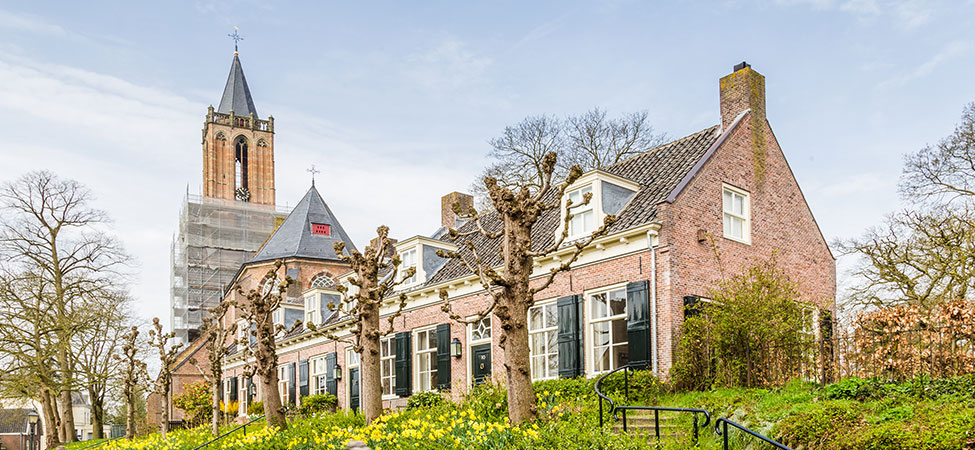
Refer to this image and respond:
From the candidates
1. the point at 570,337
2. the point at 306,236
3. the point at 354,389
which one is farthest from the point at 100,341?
the point at 570,337

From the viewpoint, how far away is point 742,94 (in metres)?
19.2

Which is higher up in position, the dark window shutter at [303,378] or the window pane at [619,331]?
the window pane at [619,331]

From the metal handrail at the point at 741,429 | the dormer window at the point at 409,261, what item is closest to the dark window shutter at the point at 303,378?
the dormer window at the point at 409,261

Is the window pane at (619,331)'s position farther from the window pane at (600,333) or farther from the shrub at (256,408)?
the shrub at (256,408)

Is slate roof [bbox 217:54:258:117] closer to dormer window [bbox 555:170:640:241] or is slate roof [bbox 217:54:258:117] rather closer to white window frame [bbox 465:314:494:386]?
white window frame [bbox 465:314:494:386]

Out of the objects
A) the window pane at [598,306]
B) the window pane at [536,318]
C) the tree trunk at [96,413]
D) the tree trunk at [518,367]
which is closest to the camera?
the tree trunk at [518,367]

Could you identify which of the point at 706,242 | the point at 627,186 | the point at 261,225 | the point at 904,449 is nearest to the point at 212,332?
the point at 627,186

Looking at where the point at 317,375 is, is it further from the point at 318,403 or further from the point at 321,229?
the point at 321,229

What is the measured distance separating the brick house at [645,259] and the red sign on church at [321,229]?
20.6 m

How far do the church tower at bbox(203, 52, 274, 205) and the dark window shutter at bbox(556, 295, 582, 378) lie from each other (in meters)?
52.6

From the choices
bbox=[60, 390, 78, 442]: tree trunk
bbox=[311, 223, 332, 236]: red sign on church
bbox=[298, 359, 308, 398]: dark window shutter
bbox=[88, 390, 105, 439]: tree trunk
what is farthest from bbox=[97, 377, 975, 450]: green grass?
bbox=[311, 223, 332, 236]: red sign on church

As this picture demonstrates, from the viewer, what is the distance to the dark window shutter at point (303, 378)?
30734 millimetres

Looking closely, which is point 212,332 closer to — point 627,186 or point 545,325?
point 545,325

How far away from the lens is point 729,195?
1861cm
